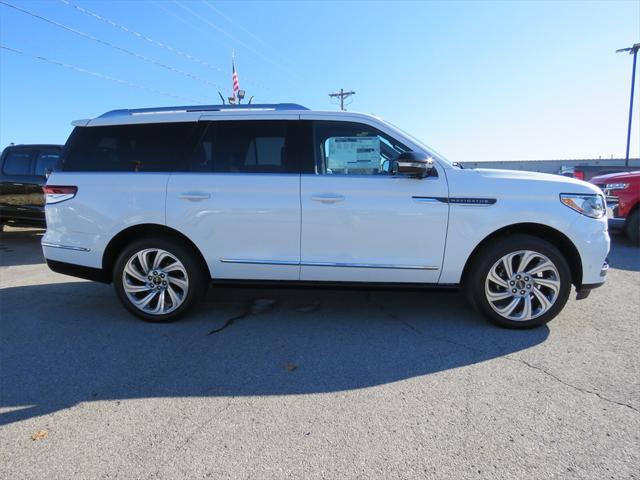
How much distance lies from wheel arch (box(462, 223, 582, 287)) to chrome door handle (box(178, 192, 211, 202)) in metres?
2.58

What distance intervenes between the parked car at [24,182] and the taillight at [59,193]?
14.7 feet

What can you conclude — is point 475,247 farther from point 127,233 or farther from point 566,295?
point 127,233

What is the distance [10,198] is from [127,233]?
5777mm

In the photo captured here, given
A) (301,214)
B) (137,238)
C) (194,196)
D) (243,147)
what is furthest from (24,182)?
(301,214)

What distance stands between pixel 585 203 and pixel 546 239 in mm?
454

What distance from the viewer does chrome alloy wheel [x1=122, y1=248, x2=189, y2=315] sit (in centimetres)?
377

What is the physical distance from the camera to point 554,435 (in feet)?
7.22

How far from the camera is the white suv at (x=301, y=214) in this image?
3475 millimetres

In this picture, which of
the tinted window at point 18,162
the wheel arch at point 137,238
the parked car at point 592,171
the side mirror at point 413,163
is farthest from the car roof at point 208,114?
the parked car at point 592,171

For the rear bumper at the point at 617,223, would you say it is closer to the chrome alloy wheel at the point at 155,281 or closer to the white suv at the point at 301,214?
the white suv at the point at 301,214

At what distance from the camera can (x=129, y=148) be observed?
3.84 metres

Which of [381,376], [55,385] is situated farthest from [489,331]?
[55,385]

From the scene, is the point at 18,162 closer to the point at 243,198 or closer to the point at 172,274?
the point at 172,274

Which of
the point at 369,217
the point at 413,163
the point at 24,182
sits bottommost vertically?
the point at 369,217
